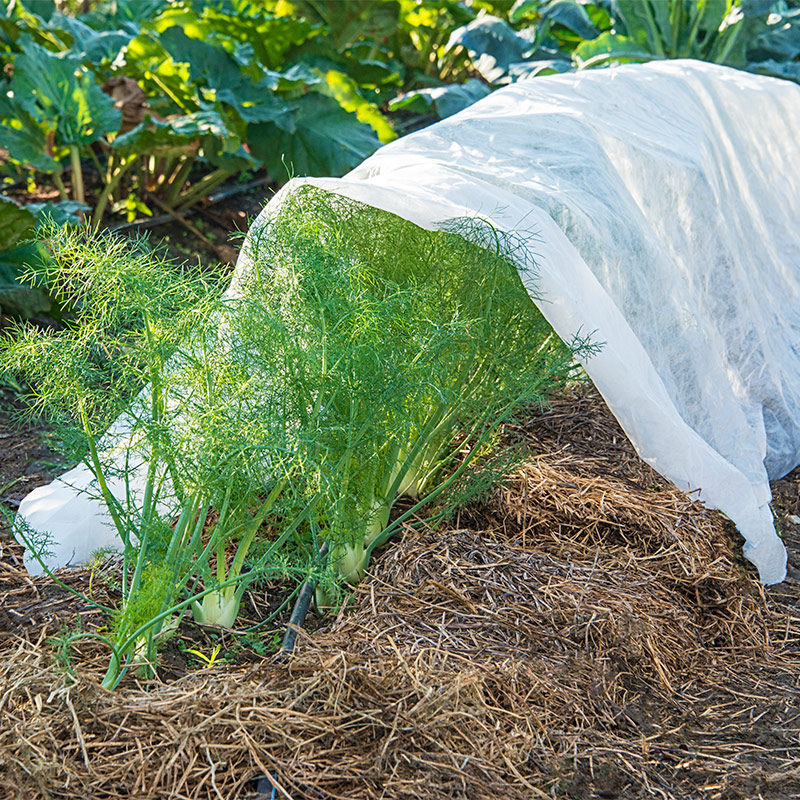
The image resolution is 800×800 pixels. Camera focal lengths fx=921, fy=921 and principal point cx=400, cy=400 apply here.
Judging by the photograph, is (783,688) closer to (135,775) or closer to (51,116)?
(135,775)

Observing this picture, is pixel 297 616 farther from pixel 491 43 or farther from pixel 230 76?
pixel 491 43

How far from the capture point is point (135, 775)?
1634mm

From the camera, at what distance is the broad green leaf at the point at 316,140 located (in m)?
4.76

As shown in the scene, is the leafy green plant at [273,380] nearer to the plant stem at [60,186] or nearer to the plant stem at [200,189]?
the plant stem at [60,186]

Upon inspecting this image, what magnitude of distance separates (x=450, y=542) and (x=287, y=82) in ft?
10.8

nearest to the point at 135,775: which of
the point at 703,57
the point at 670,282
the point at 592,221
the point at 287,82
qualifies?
the point at 592,221

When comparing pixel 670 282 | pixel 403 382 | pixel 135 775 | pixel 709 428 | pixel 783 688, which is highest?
pixel 403 382

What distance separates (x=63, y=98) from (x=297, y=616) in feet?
10.3

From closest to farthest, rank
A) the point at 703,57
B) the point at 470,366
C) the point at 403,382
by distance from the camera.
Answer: the point at 403,382, the point at 470,366, the point at 703,57

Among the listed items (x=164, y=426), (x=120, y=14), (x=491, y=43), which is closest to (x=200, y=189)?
(x=120, y=14)

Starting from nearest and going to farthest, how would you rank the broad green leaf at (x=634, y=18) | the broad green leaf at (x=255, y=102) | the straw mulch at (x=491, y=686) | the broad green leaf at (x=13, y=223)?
the straw mulch at (x=491, y=686) → the broad green leaf at (x=13, y=223) → the broad green leaf at (x=255, y=102) → the broad green leaf at (x=634, y=18)

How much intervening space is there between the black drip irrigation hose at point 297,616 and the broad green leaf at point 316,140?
302 centimetres

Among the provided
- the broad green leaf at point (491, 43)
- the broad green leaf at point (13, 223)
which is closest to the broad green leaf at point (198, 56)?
the broad green leaf at point (13, 223)

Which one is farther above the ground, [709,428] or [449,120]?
[449,120]
